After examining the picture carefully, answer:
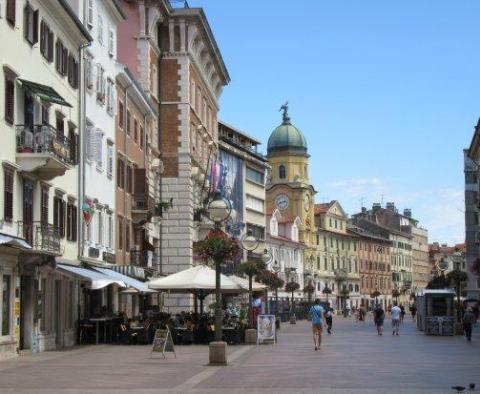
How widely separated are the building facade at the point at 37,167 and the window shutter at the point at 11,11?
5 centimetres

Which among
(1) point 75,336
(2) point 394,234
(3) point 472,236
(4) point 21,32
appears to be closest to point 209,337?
(1) point 75,336

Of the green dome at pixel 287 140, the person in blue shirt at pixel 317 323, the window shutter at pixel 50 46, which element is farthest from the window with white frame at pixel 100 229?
the green dome at pixel 287 140

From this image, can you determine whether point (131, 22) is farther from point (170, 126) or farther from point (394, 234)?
point (394, 234)

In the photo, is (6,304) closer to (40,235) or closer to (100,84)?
(40,235)

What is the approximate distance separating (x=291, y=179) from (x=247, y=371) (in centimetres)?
11690

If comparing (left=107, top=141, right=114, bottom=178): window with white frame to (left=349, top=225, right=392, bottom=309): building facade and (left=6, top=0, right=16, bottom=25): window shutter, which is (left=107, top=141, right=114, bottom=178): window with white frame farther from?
(left=349, top=225, right=392, bottom=309): building facade

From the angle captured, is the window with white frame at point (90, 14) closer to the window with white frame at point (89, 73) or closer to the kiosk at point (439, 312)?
the window with white frame at point (89, 73)

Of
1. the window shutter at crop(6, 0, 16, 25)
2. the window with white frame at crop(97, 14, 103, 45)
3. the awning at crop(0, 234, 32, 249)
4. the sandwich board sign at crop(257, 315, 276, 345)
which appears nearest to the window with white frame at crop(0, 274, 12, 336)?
the awning at crop(0, 234, 32, 249)

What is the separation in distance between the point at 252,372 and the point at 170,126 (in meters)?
38.1

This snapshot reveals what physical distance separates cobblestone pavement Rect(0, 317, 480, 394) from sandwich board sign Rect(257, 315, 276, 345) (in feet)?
11.6

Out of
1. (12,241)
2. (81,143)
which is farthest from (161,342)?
(81,143)

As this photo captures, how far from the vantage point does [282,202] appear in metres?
140

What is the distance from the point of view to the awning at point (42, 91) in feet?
98.4

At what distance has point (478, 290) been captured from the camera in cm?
11381
